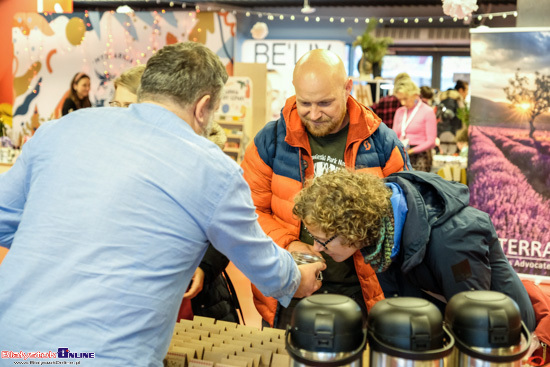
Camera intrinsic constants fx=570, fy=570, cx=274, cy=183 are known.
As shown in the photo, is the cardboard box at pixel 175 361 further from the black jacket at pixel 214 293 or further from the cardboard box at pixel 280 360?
the black jacket at pixel 214 293

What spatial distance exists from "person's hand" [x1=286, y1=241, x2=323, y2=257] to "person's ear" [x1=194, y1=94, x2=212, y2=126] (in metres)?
0.75

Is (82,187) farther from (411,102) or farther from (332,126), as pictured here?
(411,102)

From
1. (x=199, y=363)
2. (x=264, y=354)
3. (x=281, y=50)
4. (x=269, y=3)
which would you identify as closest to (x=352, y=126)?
(x=264, y=354)

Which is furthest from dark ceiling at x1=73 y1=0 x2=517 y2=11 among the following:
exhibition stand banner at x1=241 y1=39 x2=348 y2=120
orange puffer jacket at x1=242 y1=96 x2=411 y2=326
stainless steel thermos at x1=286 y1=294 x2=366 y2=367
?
stainless steel thermos at x1=286 y1=294 x2=366 y2=367

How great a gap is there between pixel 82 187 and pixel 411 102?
21.1ft

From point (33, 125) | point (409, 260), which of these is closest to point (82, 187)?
point (409, 260)

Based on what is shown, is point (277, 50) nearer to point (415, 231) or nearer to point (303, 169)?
point (303, 169)

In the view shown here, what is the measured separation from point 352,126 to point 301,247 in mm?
595

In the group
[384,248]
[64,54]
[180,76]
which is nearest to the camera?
[180,76]

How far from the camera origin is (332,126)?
A: 96.8 inches

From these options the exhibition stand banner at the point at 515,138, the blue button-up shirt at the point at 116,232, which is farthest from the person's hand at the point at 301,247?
the exhibition stand banner at the point at 515,138

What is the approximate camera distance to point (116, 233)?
1366mm

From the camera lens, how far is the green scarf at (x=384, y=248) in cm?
182

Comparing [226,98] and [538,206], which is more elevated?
[226,98]
